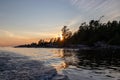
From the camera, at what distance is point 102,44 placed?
125 metres

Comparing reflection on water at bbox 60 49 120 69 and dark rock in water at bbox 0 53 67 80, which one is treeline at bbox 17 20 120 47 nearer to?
reflection on water at bbox 60 49 120 69

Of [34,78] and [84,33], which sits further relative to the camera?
[84,33]

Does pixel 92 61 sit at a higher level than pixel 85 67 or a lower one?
higher

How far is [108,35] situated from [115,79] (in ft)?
403

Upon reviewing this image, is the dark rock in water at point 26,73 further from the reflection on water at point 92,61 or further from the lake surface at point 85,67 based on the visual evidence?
the reflection on water at point 92,61

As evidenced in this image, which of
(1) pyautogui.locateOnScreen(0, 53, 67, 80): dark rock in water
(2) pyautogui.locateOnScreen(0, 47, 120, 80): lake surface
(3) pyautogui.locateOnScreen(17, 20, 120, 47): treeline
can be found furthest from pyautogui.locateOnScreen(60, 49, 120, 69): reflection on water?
(3) pyautogui.locateOnScreen(17, 20, 120, 47): treeline

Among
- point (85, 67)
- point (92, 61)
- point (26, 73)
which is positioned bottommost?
point (85, 67)

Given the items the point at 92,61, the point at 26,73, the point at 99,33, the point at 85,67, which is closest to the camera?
the point at 26,73

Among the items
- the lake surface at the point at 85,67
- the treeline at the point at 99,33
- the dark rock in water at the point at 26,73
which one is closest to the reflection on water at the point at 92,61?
the lake surface at the point at 85,67

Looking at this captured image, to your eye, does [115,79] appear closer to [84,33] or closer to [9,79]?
[9,79]

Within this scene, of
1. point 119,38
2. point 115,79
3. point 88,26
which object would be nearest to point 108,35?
point 119,38

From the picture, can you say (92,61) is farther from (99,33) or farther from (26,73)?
(99,33)

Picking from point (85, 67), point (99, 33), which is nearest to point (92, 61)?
point (85, 67)

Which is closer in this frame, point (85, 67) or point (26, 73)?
point (26, 73)
